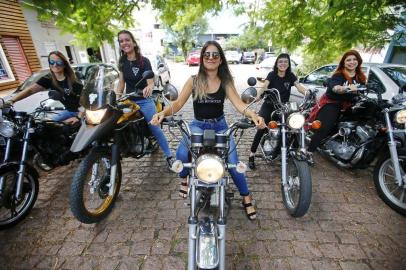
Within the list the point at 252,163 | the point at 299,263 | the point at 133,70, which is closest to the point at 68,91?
the point at 133,70

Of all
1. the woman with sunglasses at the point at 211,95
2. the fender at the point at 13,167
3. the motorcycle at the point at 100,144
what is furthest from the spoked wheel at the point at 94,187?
the woman with sunglasses at the point at 211,95

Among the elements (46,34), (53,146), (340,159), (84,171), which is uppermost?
(46,34)

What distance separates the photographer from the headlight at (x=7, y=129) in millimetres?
2678

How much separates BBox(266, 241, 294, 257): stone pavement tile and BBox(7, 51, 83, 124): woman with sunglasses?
3517 mm

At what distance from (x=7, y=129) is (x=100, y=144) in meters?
1.11

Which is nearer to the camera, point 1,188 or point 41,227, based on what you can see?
point 1,188

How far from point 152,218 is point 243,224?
117cm

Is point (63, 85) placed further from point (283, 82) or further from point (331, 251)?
point (331, 251)

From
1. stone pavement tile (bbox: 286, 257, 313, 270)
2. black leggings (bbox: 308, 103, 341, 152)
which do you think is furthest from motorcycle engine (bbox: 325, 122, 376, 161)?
stone pavement tile (bbox: 286, 257, 313, 270)

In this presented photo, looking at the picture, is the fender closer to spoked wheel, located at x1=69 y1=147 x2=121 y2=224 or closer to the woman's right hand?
spoked wheel, located at x1=69 y1=147 x2=121 y2=224

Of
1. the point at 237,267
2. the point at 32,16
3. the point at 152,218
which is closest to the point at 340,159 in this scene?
the point at 237,267

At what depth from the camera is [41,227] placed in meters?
2.76

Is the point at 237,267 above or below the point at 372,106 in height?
below

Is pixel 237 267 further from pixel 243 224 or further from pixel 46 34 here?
pixel 46 34
